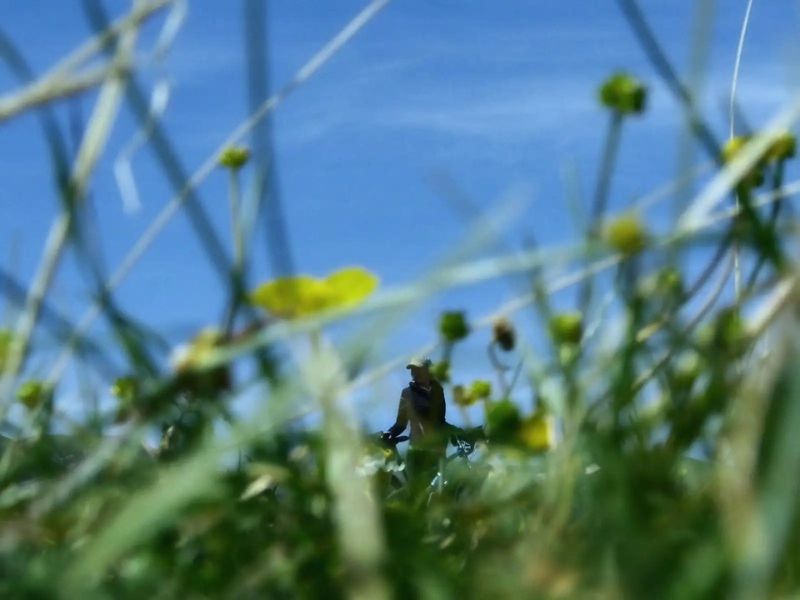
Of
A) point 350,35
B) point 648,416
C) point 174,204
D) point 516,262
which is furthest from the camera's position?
point 350,35

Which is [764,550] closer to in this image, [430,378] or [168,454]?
[168,454]

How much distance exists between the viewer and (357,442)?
0.73 metres

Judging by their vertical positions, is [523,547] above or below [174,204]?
below

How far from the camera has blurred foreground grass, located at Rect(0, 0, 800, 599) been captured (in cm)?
58

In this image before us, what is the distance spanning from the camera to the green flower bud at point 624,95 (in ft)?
2.60

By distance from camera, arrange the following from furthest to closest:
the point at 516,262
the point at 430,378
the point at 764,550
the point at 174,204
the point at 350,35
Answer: the point at 430,378, the point at 350,35, the point at 174,204, the point at 516,262, the point at 764,550

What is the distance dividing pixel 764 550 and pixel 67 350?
0.44m

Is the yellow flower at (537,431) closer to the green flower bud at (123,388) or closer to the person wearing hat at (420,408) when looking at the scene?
the green flower bud at (123,388)

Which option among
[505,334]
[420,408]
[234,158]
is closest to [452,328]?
[505,334]

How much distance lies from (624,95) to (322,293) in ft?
0.65

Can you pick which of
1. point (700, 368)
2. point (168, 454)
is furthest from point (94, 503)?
point (700, 368)

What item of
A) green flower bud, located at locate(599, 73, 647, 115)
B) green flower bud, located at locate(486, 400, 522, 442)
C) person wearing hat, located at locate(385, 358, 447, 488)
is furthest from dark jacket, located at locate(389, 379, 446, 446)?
green flower bud, located at locate(599, 73, 647, 115)

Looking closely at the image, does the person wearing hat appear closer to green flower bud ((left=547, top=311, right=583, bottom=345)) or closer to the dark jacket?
the dark jacket

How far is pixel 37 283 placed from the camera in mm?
750
